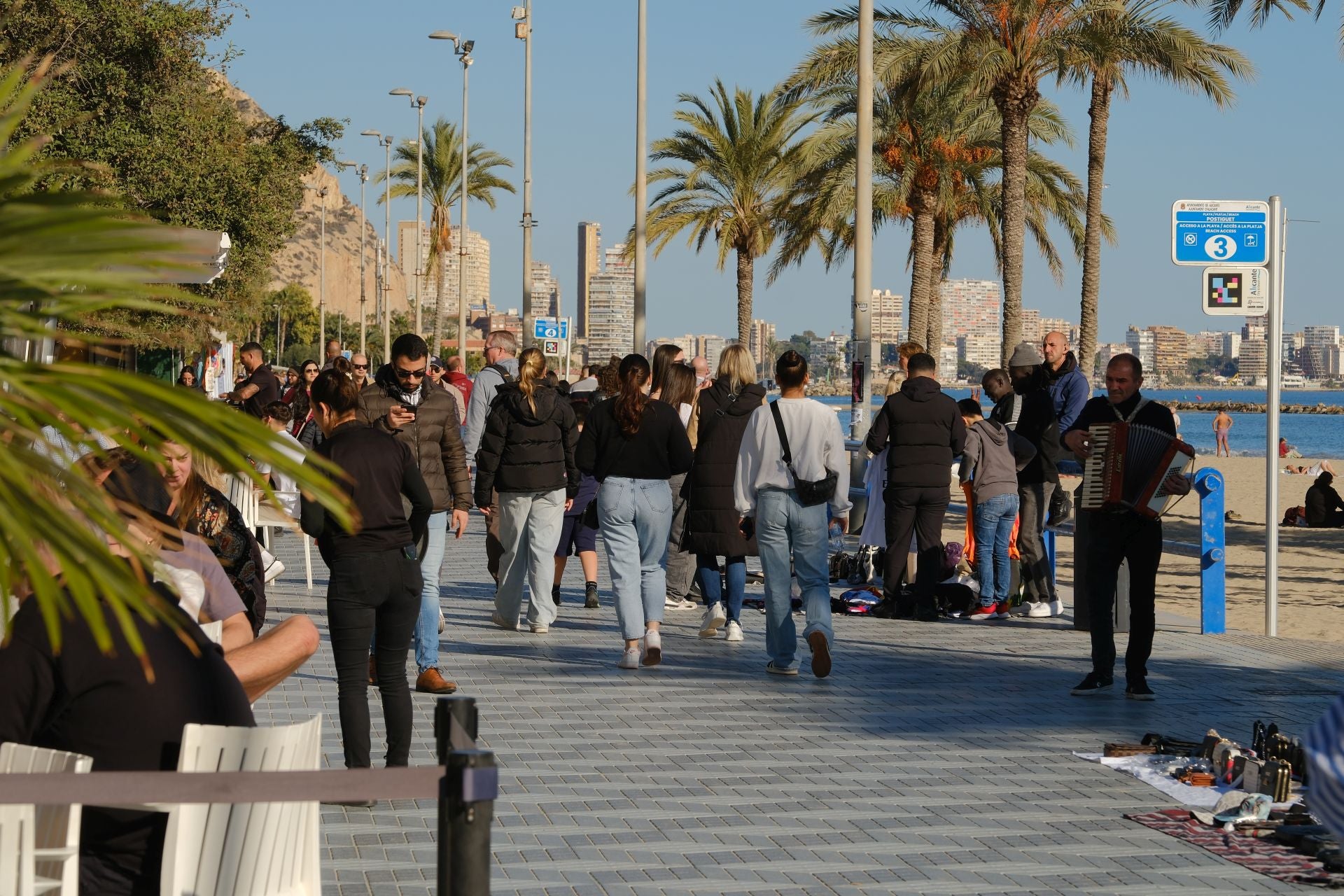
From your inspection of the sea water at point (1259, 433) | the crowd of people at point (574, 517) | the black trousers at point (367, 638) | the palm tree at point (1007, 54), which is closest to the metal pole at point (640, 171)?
the palm tree at point (1007, 54)

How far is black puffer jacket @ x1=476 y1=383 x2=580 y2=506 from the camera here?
11336 millimetres

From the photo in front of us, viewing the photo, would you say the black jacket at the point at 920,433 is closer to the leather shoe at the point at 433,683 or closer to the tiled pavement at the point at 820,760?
the tiled pavement at the point at 820,760

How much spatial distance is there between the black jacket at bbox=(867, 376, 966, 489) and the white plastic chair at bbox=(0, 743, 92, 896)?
9.35m

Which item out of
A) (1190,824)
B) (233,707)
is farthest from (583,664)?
(233,707)

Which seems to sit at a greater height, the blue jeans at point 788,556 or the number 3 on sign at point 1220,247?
the number 3 on sign at point 1220,247

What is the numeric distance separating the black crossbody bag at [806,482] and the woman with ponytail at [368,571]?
326 cm

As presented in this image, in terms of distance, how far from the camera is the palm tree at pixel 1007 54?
27516mm

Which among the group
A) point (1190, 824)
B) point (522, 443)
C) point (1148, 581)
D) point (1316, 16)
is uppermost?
point (1316, 16)

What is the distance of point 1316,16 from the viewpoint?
21953mm

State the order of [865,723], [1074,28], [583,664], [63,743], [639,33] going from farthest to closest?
[639,33], [1074,28], [583,664], [865,723], [63,743]

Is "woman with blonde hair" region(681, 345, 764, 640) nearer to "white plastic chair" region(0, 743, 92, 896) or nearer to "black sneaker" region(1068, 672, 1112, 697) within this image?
"black sneaker" region(1068, 672, 1112, 697)

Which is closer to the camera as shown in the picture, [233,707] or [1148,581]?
[233,707]

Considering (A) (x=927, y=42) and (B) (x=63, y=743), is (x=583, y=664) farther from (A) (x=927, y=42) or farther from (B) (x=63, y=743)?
(A) (x=927, y=42)

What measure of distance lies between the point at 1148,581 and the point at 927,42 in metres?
21.2
